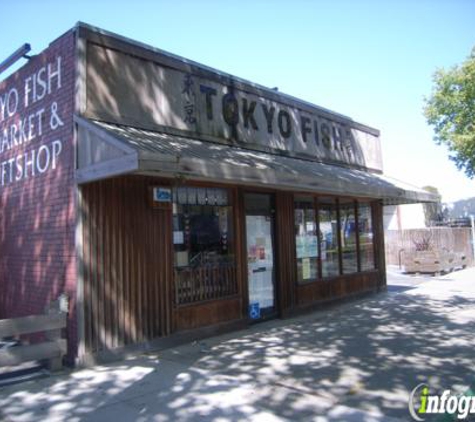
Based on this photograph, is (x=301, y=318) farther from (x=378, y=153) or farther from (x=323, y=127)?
(x=378, y=153)

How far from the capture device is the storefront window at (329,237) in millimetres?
11875

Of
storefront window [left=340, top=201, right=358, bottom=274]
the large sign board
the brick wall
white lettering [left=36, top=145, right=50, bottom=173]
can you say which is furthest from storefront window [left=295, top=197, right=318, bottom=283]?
white lettering [left=36, top=145, right=50, bottom=173]

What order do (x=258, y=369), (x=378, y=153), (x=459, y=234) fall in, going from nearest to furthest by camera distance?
(x=258, y=369) < (x=378, y=153) < (x=459, y=234)

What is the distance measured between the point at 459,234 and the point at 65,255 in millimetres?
20330

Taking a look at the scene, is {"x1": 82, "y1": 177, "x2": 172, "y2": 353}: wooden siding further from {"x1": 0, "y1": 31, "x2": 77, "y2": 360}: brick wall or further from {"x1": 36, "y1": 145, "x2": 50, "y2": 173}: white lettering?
{"x1": 36, "y1": 145, "x2": 50, "y2": 173}: white lettering

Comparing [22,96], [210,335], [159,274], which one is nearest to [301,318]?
[210,335]

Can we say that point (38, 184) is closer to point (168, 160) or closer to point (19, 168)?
point (19, 168)

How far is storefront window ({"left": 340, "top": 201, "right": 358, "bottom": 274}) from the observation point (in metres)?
12.8

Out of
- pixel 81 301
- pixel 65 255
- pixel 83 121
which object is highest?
pixel 83 121

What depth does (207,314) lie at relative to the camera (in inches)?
332

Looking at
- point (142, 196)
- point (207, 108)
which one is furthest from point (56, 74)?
point (207, 108)

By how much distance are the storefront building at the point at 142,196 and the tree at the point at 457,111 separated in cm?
1842

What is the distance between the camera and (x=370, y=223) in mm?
14312

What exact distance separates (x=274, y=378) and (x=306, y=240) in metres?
5.64
